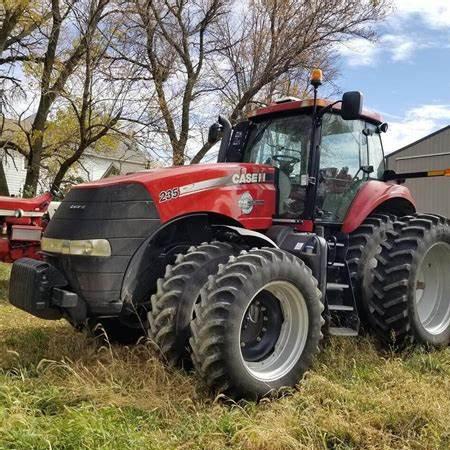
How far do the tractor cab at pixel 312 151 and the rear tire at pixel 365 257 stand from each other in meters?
0.26

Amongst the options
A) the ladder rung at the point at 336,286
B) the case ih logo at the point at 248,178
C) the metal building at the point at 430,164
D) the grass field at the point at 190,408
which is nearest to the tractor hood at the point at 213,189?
the case ih logo at the point at 248,178

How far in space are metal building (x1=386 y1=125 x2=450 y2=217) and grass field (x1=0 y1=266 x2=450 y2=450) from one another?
2490 centimetres

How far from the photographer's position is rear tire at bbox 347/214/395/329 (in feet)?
16.8

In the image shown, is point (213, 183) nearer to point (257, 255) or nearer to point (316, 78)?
point (257, 255)

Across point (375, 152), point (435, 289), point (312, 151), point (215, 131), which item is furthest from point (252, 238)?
point (435, 289)

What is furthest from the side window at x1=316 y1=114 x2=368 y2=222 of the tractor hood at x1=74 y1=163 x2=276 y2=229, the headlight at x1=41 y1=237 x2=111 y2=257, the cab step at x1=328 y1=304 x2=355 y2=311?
the headlight at x1=41 y1=237 x2=111 y2=257

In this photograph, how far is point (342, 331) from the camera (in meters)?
4.75

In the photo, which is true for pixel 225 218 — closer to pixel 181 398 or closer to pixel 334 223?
pixel 334 223

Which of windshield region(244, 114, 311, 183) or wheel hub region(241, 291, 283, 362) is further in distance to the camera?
windshield region(244, 114, 311, 183)

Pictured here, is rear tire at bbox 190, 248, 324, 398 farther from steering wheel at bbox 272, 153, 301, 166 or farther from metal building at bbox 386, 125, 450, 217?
metal building at bbox 386, 125, 450, 217

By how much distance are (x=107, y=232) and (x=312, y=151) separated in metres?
2.08

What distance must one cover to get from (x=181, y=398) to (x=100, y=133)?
10.2 m

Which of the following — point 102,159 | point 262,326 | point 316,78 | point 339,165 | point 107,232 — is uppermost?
point 102,159

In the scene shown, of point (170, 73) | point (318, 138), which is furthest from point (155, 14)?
point (318, 138)
